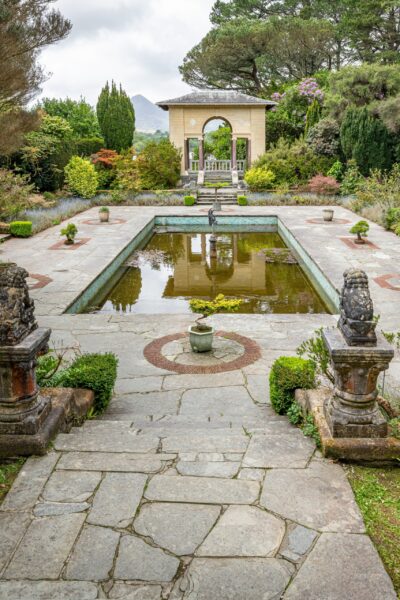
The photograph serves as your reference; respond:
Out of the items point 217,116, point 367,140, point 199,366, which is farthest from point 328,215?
point 217,116

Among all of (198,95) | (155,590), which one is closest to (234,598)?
(155,590)

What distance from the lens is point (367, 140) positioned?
23.3 m

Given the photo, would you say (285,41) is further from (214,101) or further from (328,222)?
(328,222)

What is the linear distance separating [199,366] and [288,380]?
73.3 inches

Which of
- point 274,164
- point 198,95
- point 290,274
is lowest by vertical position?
point 290,274

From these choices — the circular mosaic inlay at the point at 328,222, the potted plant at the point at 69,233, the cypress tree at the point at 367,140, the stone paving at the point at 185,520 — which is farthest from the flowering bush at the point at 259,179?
the stone paving at the point at 185,520

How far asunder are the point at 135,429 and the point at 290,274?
28.0 ft

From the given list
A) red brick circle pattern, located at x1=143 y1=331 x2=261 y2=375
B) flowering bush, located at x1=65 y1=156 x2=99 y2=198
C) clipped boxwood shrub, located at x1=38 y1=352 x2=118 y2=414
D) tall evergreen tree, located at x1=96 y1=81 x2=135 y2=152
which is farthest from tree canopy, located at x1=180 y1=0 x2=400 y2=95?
clipped boxwood shrub, located at x1=38 y1=352 x2=118 y2=414

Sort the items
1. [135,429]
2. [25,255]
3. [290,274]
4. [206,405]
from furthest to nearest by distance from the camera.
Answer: [25,255], [290,274], [206,405], [135,429]

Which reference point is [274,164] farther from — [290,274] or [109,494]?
[109,494]

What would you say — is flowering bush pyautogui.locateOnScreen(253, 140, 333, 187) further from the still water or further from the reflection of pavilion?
the reflection of pavilion

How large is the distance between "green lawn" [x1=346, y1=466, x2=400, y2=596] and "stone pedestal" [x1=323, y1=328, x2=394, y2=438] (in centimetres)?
26

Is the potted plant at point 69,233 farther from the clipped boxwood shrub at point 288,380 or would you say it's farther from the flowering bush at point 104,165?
the flowering bush at point 104,165

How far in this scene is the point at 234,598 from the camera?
2.30 metres
